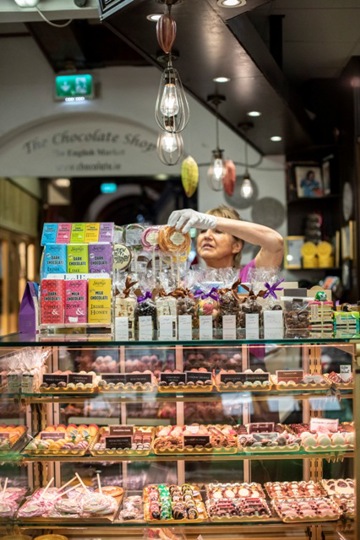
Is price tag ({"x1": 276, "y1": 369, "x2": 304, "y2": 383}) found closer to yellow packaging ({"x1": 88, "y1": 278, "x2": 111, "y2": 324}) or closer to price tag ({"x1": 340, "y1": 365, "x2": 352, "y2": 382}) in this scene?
price tag ({"x1": 340, "y1": 365, "x2": 352, "y2": 382})

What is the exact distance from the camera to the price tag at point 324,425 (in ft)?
10.3

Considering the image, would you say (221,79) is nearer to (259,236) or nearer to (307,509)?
(259,236)

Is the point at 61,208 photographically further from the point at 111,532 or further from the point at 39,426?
the point at 111,532

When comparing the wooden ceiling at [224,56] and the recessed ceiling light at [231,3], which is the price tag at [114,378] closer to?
the wooden ceiling at [224,56]

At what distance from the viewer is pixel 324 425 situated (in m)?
3.17

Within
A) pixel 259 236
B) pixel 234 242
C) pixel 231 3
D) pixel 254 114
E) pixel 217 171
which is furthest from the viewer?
pixel 217 171

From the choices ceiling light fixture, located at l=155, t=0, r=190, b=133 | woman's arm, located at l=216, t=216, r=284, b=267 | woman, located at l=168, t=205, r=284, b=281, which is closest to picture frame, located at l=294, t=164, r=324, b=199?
woman, located at l=168, t=205, r=284, b=281

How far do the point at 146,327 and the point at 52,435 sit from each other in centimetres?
74

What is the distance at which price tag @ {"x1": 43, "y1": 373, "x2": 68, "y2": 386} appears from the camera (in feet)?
10.3

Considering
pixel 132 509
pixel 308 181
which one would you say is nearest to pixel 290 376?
pixel 132 509

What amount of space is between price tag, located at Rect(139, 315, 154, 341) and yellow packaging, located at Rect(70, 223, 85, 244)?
468mm

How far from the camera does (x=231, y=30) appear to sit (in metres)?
4.11

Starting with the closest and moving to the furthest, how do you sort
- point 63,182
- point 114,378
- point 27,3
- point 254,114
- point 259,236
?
Answer: point 114,378 → point 259,236 → point 27,3 → point 254,114 → point 63,182

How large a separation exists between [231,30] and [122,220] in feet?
13.7
